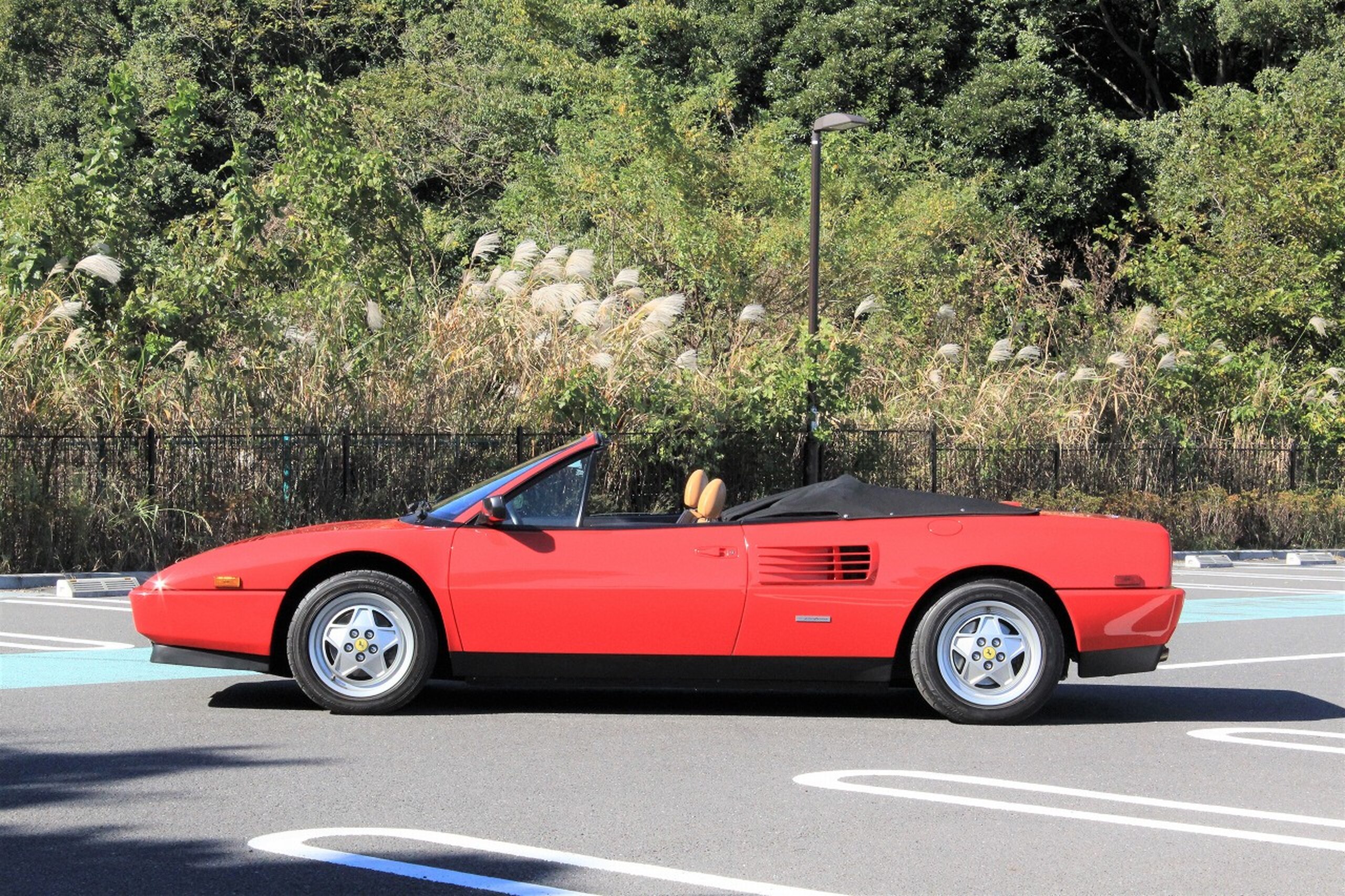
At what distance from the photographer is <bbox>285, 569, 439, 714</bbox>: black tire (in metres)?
7.66

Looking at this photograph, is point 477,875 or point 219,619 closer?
point 477,875

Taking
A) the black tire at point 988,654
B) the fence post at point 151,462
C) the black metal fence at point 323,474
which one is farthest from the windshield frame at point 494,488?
the fence post at point 151,462

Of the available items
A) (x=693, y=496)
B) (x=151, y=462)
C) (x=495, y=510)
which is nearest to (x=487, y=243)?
(x=151, y=462)

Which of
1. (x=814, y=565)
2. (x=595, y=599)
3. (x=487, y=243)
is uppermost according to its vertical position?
(x=487, y=243)

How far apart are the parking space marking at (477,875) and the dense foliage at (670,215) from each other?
12.7 m

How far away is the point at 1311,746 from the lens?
739 cm

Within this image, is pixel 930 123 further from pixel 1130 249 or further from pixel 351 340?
pixel 351 340

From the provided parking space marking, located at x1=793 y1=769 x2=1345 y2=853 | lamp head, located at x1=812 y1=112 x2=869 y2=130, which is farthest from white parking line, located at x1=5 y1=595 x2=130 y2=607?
lamp head, located at x1=812 y1=112 x2=869 y2=130

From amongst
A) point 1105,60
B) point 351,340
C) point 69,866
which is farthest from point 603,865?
point 1105,60

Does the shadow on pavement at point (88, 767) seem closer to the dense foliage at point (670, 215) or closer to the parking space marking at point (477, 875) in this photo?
the parking space marking at point (477, 875)

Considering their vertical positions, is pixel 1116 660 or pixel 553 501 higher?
pixel 553 501

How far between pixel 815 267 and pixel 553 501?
1355cm

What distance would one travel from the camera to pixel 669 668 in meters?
7.71

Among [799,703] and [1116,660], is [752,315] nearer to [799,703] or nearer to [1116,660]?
[799,703]
